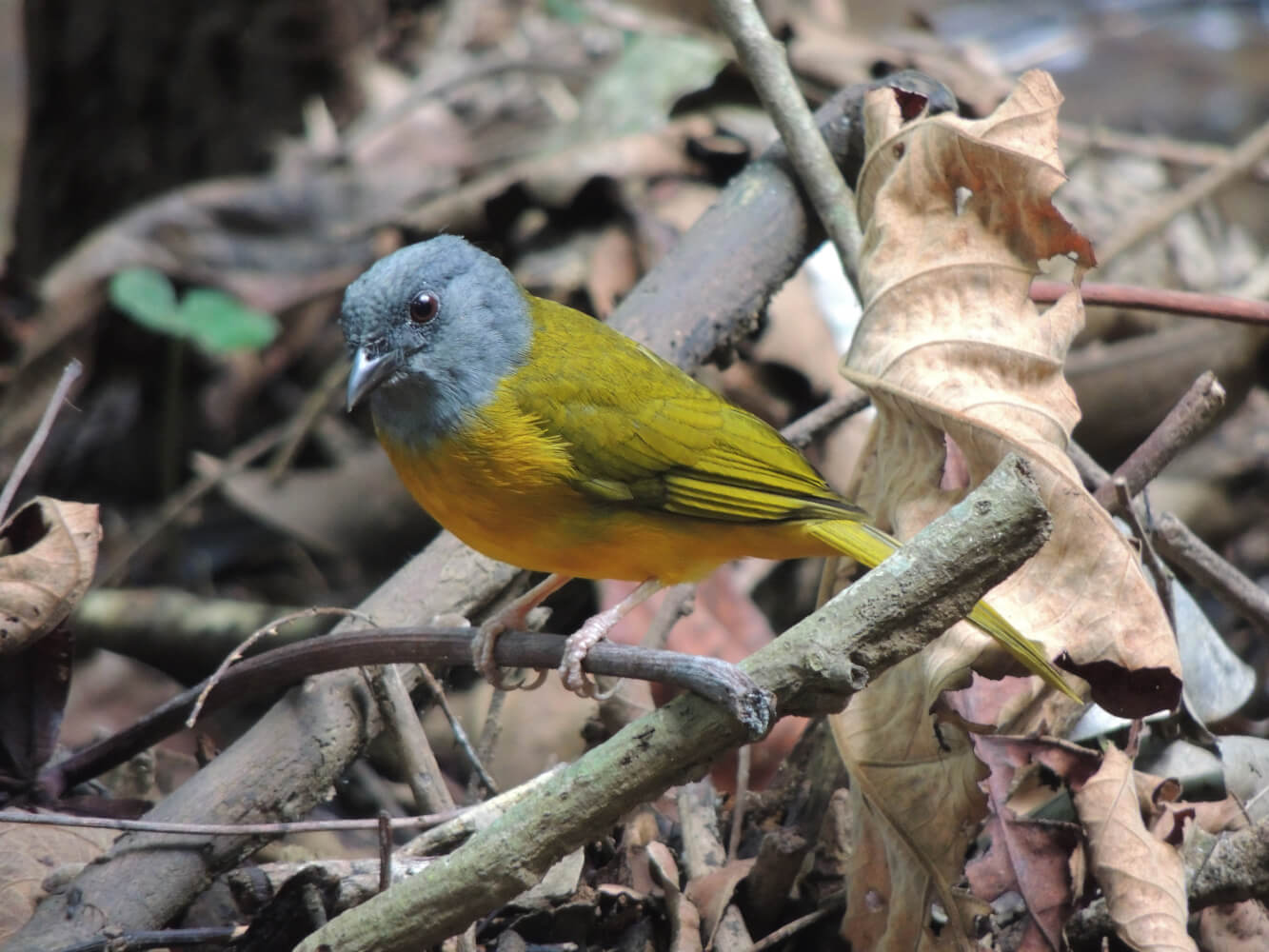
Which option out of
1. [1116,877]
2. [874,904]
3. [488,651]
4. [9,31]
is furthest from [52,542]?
[9,31]

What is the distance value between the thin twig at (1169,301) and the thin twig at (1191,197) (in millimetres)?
1829

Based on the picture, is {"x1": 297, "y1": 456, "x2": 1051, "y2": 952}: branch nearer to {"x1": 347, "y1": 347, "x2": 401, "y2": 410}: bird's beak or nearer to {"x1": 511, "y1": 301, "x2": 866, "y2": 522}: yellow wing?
{"x1": 511, "y1": 301, "x2": 866, "y2": 522}: yellow wing

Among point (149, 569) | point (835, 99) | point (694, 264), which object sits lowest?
point (149, 569)

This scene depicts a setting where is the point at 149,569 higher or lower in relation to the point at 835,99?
lower

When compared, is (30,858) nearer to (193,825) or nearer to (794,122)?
(193,825)

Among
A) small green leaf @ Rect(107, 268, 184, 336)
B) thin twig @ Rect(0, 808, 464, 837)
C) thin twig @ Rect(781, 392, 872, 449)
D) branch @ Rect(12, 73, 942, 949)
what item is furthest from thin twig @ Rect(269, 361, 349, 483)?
thin twig @ Rect(0, 808, 464, 837)

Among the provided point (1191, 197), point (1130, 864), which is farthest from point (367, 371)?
point (1191, 197)

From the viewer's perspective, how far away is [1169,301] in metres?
3.16

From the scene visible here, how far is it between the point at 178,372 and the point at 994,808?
3664 mm

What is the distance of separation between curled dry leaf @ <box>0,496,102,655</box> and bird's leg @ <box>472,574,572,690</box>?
76 cm

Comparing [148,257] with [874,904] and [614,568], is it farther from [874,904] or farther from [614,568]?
[874,904]

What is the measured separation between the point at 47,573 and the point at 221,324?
2.48 metres

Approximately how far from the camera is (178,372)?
16.9 feet

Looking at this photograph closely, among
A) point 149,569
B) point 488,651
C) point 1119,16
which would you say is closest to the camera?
point 488,651
